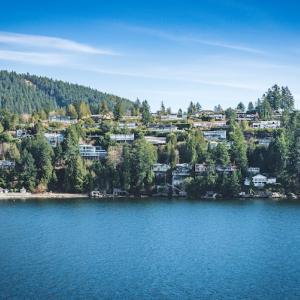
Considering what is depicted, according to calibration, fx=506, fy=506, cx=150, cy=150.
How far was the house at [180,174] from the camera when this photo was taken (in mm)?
76312

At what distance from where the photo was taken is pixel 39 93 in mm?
175750

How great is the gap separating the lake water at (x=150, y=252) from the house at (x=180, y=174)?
12736 mm

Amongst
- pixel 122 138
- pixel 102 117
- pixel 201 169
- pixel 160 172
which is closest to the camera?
pixel 201 169

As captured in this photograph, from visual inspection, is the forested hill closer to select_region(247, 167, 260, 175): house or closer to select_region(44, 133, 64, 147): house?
select_region(44, 133, 64, 147): house

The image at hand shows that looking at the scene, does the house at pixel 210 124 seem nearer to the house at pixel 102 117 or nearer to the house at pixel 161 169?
the house at pixel 102 117

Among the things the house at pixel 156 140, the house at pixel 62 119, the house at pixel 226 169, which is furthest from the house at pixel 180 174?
the house at pixel 62 119

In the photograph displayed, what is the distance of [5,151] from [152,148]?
24.0m

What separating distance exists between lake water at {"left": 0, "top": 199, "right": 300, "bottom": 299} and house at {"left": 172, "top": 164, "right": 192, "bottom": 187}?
1274cm

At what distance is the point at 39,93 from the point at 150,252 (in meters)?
143

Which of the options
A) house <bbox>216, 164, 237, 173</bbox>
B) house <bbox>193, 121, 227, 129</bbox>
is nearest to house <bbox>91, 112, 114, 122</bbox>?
house <bbox>193, 121, 227, 129</bbox>

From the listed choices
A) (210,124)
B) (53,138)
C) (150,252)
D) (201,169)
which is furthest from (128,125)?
(150,252)

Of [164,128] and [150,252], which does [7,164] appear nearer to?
[164,128]

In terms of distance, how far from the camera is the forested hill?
16100cm

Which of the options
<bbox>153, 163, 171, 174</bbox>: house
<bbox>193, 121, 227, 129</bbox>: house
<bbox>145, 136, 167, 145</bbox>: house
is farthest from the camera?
<bbox>193, 121, 227, 129</bbox>: house
